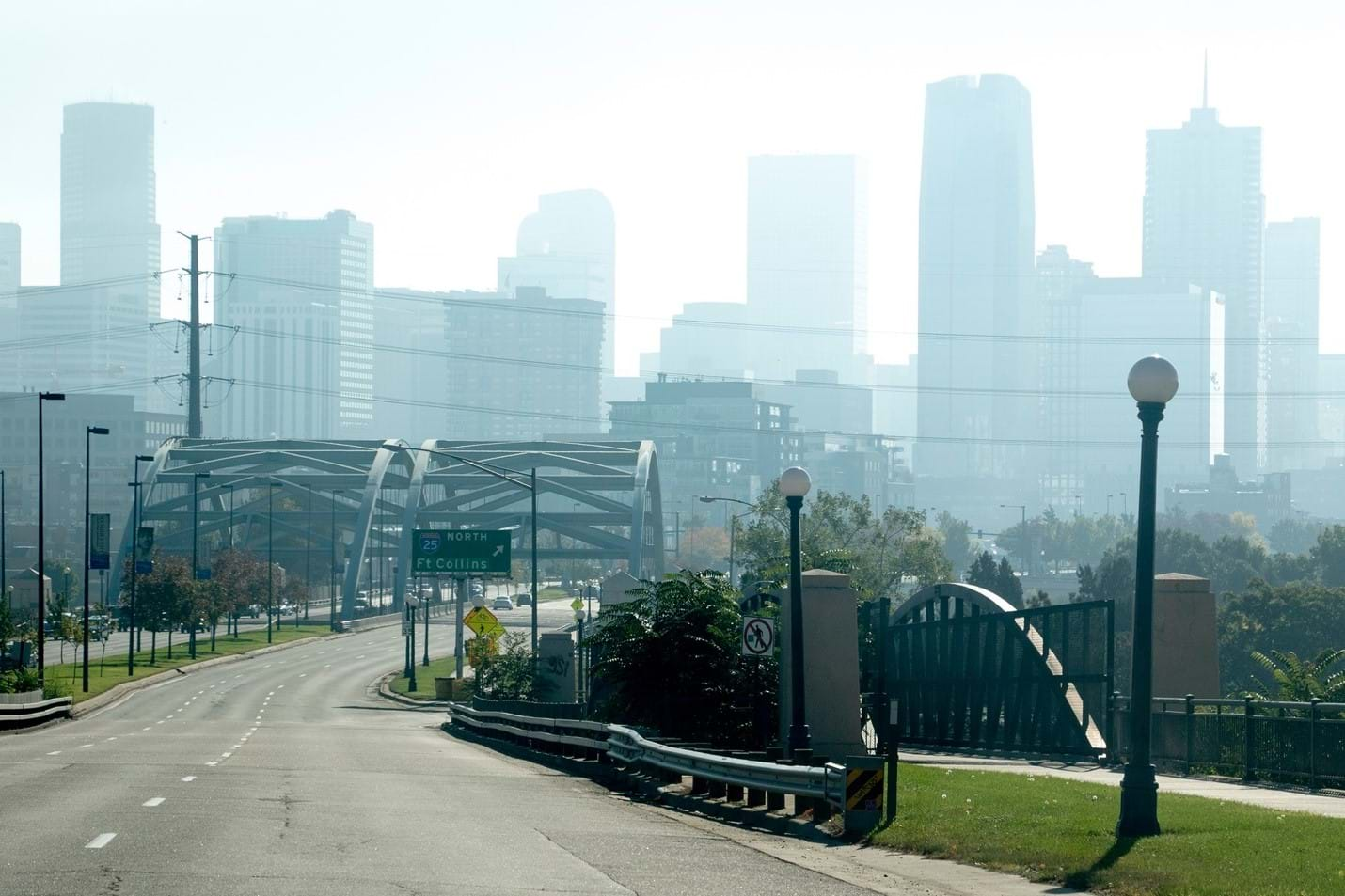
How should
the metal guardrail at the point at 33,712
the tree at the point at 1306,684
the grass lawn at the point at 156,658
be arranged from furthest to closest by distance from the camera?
the grass lawn at the point at 156,658
the metal guardrail at the point at 33,712
the tree at the point at 1306,684

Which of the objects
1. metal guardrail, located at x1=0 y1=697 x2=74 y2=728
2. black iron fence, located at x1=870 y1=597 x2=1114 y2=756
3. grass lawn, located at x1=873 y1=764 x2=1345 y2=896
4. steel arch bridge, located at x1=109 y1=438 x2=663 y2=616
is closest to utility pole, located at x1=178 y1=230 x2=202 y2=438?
steel arch bridge, located at x1=109 y1=438 x2=663 y2=616

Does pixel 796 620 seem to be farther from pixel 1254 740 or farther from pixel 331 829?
pixel 331 829

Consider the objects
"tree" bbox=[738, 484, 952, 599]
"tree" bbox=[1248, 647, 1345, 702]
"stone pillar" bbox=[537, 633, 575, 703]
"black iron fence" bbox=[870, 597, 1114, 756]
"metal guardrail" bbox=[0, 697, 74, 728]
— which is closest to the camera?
"tree" bbox=[1248, 647, 1345, 702]

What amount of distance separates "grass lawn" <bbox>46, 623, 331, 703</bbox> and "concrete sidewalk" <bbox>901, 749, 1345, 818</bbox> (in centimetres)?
3861

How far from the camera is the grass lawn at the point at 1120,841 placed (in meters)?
15.2

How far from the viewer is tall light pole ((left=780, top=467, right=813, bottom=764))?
27.3 meters

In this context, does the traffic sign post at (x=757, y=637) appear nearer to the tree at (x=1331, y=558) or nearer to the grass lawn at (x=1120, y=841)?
the grass lawn at (x=1120, y=841)

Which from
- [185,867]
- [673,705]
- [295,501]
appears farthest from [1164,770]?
[295,501]

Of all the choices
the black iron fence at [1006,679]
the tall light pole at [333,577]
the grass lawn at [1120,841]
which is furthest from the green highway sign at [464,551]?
the tall light pole at [333,577]

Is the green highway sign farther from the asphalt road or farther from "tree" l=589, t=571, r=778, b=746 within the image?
"tree" l=589, t=571, r=778, b=746

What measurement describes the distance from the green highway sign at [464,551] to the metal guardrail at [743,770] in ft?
157

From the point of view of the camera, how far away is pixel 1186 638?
107 ft

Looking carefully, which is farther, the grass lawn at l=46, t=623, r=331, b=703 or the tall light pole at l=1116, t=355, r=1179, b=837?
the grass lawn at l=46, t=623, r=331, b=703

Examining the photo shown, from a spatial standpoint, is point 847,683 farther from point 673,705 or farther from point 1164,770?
point 1164,770
